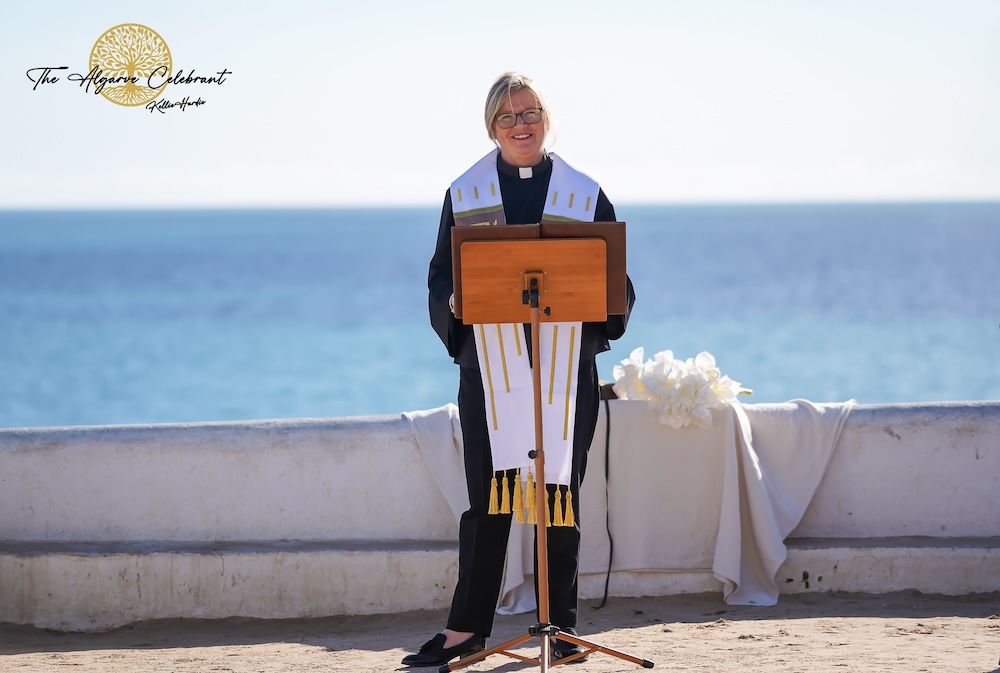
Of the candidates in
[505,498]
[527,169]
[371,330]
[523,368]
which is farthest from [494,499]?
[371,330]

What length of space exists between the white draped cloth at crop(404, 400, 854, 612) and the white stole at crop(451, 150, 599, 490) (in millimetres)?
913

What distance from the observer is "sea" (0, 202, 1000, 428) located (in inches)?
697

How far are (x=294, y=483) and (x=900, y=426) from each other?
2335 millimetres

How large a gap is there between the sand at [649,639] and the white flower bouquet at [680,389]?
2.23ft

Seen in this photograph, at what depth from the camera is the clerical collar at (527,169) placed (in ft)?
13.0

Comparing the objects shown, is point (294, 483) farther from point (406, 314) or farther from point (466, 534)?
point (406, 314)

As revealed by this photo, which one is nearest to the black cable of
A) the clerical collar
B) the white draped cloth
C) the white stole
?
the white draped cloth

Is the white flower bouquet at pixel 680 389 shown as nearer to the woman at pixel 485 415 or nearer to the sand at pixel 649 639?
the sand at pixel 649 639

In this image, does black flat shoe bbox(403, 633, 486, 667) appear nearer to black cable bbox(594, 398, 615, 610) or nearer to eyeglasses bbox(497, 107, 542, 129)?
black cable bbox(594, 398, 615, 610)

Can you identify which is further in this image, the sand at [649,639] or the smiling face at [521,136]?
the sand at [649,639]

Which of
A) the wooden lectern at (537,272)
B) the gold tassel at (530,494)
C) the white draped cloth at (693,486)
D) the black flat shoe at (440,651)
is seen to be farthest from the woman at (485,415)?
the white draped cloth at (693,486)

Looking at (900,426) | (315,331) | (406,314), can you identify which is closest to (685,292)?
(406,314)

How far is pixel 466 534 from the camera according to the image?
13.1ft

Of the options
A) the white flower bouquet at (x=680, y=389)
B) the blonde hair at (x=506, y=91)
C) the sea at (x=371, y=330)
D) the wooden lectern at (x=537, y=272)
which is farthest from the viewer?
the sea at (x=371, y=330)
